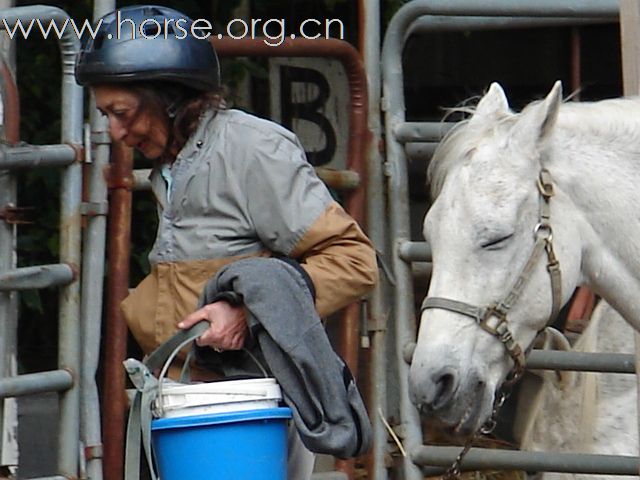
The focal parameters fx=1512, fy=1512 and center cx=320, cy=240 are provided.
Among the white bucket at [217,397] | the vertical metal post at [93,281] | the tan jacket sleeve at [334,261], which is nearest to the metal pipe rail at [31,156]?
the vertical metal post at [93,281]

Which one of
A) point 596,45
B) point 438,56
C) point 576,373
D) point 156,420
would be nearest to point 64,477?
point 156,420

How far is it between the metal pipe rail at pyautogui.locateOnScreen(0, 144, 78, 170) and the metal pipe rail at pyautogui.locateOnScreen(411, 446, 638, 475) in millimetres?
1456

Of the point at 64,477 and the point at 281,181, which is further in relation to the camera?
the point at 64,477

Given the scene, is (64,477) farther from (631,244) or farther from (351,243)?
(631,244)

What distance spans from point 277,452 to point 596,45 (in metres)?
4.23

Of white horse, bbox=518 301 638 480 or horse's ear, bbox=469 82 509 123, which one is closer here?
horse's ear, bbox=469 82 509 123

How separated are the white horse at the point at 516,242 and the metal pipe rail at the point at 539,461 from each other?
816 millimetres

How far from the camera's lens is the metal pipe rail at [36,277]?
4.13 metres

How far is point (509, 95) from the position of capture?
6.83 meters

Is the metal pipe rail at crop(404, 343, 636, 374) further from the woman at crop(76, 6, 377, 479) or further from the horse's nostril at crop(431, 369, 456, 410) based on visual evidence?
the woman at crop(76, 6, 377, 479)

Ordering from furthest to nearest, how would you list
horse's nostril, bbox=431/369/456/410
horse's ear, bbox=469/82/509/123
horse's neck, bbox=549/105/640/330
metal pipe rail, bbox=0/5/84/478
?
1. metal pipe rail, bbox=0/5/84/478
2. horse's ear, bbox=469/82/509/123
3. horse's neck, bbox=549/105/640/330
4. horse's nostril, bbox=431/369/456/410

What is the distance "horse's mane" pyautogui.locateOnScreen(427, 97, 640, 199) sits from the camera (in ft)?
12.0

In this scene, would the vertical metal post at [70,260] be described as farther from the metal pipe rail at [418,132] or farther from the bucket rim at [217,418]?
the bucket rim at [217,418]

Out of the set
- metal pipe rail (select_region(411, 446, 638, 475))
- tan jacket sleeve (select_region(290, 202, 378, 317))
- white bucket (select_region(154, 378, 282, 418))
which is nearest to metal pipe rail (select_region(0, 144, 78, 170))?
tan jacket sleeve (select_region(290, 202, 378, 317))
